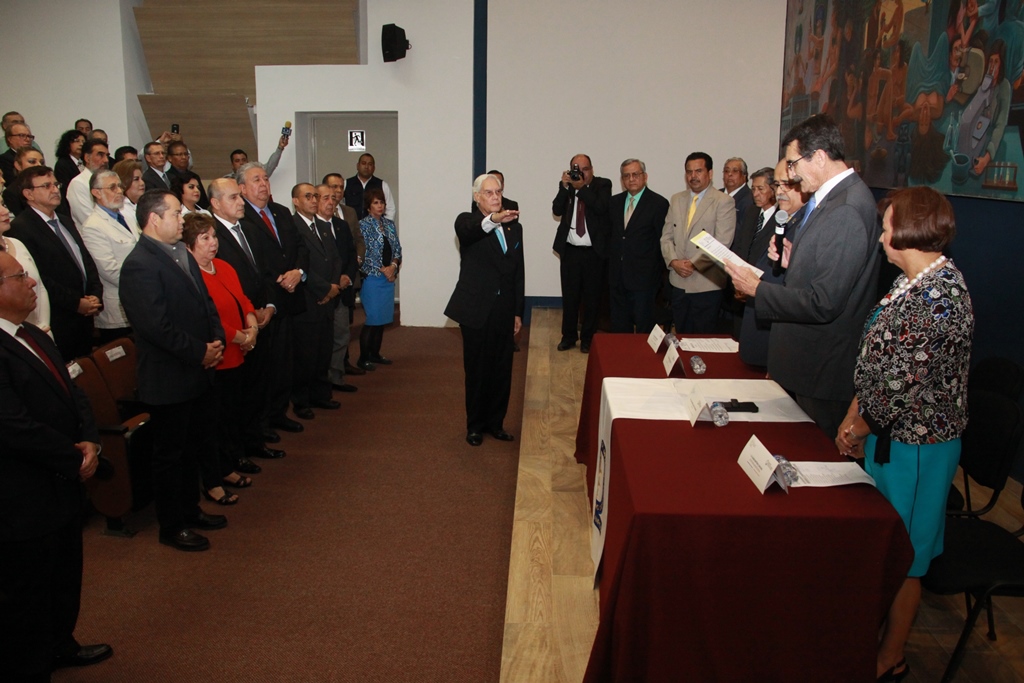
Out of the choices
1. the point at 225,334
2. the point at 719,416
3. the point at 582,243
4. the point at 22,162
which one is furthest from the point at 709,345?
the point at 22,162

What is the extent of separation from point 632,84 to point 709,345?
15.9 feet

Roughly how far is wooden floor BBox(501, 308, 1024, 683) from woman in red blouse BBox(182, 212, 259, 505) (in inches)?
59.4

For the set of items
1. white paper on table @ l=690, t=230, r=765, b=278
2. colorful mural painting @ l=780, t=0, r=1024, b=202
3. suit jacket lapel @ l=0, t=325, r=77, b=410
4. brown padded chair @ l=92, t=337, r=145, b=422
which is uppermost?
colorful mural painting @ l=780, t=0, r=1024, b=202

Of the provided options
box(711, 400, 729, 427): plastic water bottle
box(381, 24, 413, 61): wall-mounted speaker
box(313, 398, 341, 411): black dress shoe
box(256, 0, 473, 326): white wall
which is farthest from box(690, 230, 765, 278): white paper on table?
box(381, 24, 413, 61): wall-mounted speaker

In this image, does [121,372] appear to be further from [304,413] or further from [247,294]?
[304,413]

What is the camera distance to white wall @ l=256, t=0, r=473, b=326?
775 centimetres

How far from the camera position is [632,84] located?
25.3ft

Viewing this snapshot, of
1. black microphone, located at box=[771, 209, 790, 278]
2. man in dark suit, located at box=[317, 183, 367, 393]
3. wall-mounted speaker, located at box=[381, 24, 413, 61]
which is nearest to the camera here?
black microphone, located at box=[771, 209, 790, 278]

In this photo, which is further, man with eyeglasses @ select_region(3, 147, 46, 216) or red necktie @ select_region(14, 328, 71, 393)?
man with eyeglasses @ select_region(3, 147, 46, 216)

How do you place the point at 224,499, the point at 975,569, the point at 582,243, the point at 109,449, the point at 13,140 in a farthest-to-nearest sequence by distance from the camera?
the point at 582,243, the point at 13,140, the point at 224,499, the point at 109,449, the point at 975,569

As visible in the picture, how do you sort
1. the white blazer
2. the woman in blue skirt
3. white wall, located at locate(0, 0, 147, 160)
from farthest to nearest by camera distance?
white wall, located at locate(0, 0, 147, 160)
the woman in blue skirt
the white blazer

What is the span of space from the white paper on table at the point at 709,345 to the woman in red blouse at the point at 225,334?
83.3 inches

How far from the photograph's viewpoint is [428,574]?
3256mm

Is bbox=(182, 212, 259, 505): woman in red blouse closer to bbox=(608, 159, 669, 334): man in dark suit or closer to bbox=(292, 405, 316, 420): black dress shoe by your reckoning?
bbox=(292, 405, 316, 420): black dress shoe
